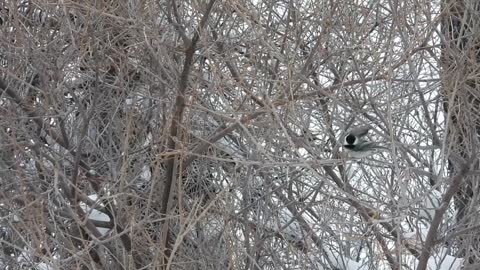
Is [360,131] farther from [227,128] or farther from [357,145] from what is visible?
[227,128]

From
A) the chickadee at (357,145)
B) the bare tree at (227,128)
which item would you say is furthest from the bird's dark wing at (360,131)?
the bare tree at (227,128)

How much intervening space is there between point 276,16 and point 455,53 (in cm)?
165

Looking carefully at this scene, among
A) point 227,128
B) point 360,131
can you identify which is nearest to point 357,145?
point 360,131

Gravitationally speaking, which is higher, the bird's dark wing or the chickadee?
the bird's dark wing

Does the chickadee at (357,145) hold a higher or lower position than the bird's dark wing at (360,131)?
lower

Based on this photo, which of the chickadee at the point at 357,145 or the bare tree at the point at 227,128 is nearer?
the chickadee at the point at 357,145

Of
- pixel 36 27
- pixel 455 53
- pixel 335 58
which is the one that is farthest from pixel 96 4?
pixel 455 53

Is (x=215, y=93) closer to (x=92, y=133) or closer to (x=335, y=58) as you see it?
(x=335, y=58)

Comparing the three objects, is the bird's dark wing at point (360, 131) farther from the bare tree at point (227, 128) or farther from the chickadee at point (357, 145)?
the bare tree at point (227, 128)

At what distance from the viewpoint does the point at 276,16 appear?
6.05 m

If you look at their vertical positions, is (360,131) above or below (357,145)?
above

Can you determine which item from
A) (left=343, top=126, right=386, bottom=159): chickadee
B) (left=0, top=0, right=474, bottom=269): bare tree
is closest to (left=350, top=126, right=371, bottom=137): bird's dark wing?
(left=343, top=126, right=386, bottom=159): chickadee

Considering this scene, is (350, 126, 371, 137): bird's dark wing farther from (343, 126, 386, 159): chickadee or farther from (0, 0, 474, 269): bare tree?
(0, 0, 474, 269): bare tree

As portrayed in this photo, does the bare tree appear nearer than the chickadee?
No
